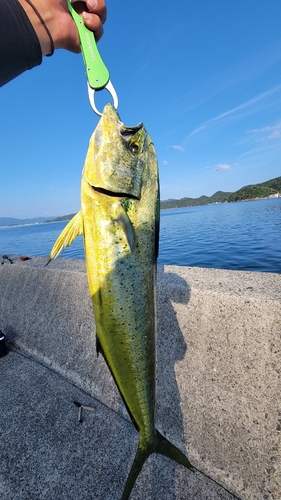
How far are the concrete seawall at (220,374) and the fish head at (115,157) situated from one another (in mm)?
1614

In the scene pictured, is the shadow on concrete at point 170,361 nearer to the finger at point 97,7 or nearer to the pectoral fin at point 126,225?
the pectoral fin at point 126,225

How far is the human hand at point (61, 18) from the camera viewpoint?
1.47 meters

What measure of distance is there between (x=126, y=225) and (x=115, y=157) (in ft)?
1.49

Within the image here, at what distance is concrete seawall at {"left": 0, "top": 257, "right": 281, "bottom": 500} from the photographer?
2.12m

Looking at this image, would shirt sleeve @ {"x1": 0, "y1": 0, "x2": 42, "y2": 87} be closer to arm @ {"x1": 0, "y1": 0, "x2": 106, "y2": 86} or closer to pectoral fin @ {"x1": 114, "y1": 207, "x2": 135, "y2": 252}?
arm @ {"x1": 0, "y1": 0, "x2": 106, "y2": 86}

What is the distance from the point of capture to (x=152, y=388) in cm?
164

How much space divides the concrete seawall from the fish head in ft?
5.30

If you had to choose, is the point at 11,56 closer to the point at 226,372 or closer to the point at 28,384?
the point at 226,372

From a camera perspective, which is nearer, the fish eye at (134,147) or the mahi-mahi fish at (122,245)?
the mahi-mahi fish at (122,245)

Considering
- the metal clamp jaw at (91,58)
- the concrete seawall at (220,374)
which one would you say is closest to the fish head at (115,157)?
the metal clamp jaw at (91,58)

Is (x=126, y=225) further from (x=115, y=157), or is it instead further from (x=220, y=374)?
(x=220, y=374)

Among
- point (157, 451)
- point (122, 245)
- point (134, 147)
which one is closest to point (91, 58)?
point (134, 147)

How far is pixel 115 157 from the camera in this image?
154cm

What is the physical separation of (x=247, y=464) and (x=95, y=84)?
3197mm
